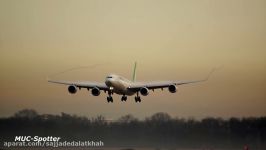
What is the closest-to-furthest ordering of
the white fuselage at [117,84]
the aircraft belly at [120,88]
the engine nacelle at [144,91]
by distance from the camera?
the white fuselage at [117,84]
the aircraft belly at [120,88]
the engine nacelle at [144,91]

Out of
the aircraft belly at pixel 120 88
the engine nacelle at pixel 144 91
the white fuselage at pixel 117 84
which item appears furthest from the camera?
the engine nacelle at pixel 144 91

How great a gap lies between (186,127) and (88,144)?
6.09 metres

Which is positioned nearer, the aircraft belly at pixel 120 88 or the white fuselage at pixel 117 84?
the white fuselage at pixel 117 84

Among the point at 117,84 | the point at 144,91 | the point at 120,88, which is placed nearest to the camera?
the point at 117,84

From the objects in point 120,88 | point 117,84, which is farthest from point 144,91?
point 117,84

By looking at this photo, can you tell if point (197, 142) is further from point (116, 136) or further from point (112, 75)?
point (112, 75)

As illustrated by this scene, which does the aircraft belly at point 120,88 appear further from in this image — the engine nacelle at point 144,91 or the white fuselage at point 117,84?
the engine nacelle at point 144,91

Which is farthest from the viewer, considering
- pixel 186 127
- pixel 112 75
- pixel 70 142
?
pixel 186 127

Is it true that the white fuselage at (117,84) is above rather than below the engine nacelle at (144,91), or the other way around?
above

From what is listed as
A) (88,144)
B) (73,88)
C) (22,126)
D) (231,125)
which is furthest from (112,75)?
(231,125)

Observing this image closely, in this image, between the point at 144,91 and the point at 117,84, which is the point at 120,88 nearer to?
the point at 117,84

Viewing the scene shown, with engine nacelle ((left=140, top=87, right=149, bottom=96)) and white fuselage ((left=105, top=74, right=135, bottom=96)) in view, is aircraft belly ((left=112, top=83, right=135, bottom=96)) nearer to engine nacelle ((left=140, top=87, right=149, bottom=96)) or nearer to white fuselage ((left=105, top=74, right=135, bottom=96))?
white fuselage ((left=105, top=74, right=135, bottom=96))

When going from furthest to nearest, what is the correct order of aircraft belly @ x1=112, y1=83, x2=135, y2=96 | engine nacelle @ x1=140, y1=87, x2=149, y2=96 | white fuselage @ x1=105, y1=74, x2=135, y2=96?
engine nacelle @ x1=140, y1=87, x2=149, y2=96
aircraft belly @ x1=112, y1=83, x2=135, y2=96
white fuselage @ x1=105, y1=74, x2=135, y2=96

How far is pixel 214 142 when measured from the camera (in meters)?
33.6
